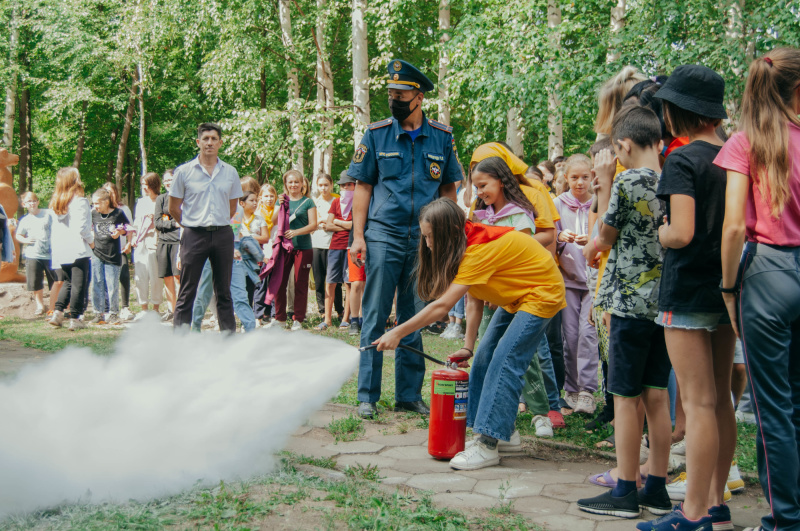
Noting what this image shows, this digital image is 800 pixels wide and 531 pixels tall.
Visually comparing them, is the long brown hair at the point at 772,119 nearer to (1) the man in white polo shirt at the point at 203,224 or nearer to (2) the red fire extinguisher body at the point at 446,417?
(2) the red fire extinguisher body at the point at 446,417

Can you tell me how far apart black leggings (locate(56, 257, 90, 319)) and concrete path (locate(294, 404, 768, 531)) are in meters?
6.91

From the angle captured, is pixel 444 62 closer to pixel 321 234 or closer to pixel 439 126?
pixel 321 234

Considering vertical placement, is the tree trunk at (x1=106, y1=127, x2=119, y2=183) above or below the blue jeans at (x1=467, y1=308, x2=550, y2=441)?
above

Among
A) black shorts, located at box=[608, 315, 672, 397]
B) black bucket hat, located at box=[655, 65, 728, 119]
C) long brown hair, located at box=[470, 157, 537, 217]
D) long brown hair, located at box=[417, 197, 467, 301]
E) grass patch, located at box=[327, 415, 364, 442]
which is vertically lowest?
grass patch, located at box=[327, 415, 364, 442]

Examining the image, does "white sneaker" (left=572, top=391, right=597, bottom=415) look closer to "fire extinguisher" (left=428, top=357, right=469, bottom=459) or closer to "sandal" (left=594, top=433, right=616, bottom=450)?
"sandal" (left=594, top=433, right=616, bottom=450)

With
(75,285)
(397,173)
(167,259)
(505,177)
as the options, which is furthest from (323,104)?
(505,177)

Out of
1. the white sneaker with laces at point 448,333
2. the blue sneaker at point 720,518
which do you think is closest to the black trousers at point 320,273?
the white sneaker with laces at point 448,333

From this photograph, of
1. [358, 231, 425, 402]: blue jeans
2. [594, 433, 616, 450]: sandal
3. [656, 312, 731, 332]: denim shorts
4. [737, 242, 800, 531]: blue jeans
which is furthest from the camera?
[358, 231, 425, 402]: blue jeans

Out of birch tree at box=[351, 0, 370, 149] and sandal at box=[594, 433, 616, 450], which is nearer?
sandal at box=[594, 433, 616, 450]

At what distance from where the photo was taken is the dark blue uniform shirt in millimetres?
5629

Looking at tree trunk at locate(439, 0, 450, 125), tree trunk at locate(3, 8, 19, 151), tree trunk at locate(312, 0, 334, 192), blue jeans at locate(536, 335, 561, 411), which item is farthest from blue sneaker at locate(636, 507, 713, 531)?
tree trunk at locate(3, 8, 19, 151)

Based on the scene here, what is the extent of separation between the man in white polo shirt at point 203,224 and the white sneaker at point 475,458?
392cm

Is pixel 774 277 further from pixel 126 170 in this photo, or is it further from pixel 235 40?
pixel 126 170

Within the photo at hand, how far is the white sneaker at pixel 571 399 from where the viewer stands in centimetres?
611
